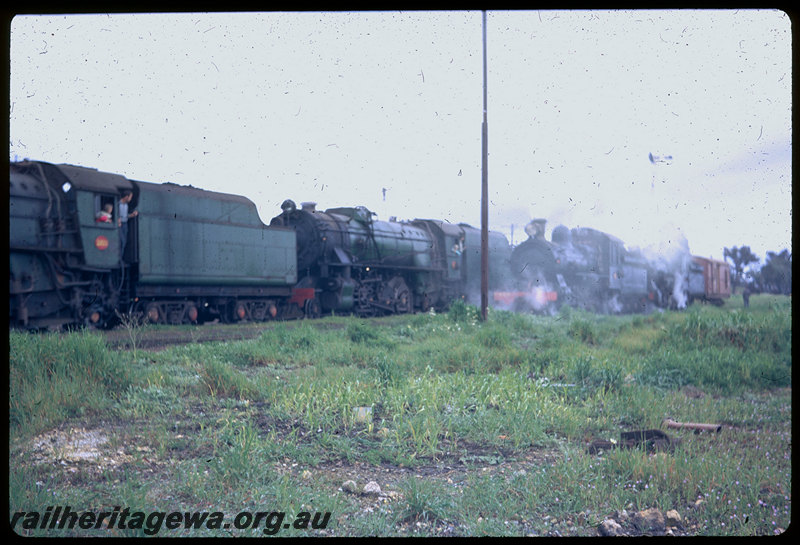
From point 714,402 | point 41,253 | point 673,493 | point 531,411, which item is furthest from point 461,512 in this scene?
point 41,253

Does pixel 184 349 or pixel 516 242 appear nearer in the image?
pixel 184 349

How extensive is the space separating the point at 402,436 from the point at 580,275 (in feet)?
57.5

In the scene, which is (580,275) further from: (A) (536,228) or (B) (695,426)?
(B) (695,426)

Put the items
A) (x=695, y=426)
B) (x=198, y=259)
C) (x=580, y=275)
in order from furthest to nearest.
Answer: (x=580, y=275) → (x=198, y=259) → (x=695, y=426)

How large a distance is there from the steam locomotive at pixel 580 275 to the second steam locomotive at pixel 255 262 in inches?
2.2

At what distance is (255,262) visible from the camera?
1515 cm

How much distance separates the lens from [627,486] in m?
4.00

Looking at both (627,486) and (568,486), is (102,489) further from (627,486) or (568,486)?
(627,486)

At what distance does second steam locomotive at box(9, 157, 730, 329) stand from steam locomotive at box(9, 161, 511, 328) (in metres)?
0.03

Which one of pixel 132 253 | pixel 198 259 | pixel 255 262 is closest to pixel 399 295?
pixel 255 262

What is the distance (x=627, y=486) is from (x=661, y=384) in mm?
4189

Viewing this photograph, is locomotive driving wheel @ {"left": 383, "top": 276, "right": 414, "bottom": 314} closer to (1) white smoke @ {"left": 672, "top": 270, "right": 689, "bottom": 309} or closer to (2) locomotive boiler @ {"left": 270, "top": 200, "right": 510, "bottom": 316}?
(2) locomotive boiler @ {"left": 270, "top": 200, "right": 510, "bottom": 316}

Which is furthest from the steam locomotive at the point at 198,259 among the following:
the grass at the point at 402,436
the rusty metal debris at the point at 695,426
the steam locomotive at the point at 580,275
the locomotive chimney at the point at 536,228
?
the rusty metal debris at the point at 695,426

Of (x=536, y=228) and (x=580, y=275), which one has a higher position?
(x=536, y=228)
